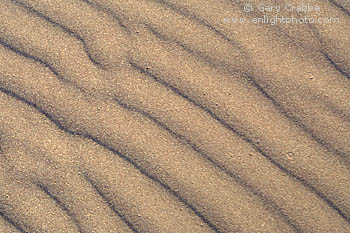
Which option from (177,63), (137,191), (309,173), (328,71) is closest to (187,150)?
(137,191)

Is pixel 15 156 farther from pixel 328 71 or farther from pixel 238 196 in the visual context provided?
pixel 328 71

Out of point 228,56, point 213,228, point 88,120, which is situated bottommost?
point 213,228

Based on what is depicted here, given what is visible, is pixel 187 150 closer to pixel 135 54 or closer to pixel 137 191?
pixel 137 191

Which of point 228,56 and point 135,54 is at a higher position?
point 228,56

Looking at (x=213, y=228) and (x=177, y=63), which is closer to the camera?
(x=213, y=228)

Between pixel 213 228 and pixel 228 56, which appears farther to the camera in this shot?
pixel 228 56

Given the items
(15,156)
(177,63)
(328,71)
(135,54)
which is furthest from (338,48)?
(15,156)
